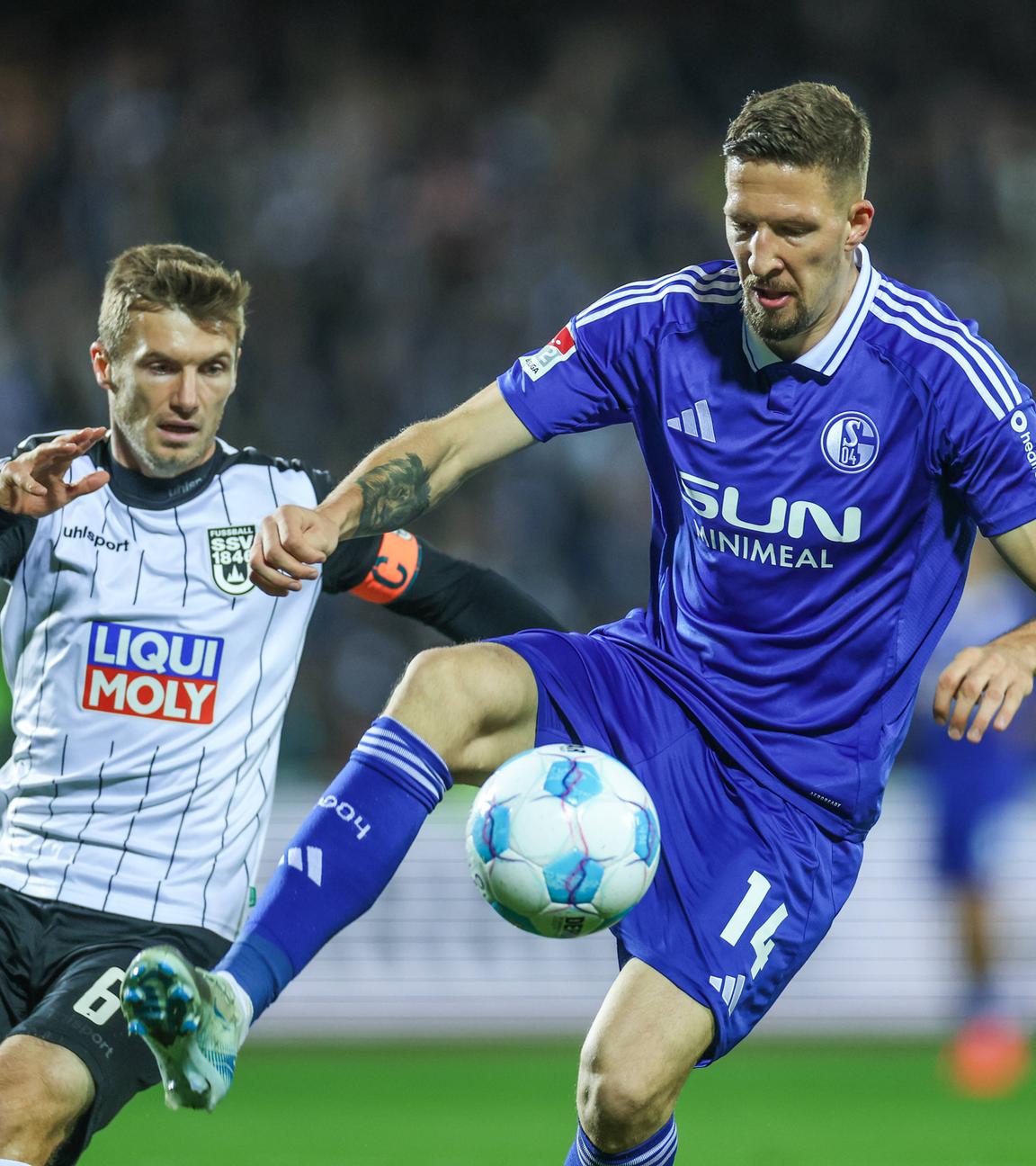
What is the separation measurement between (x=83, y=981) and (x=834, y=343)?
7.04 ft

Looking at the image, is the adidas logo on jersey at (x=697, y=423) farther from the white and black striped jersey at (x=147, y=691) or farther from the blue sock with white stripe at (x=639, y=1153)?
the blue sock with white stripe at (x=639, y=1153)

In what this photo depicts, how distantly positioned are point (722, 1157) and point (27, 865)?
3478mm

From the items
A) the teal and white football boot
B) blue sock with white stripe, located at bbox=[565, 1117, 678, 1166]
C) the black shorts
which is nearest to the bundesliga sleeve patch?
the black shorts

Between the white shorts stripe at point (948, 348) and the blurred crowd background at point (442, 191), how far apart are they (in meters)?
7.85

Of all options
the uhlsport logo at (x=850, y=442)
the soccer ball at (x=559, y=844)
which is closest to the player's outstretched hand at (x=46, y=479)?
the soccer ball at (x=559, y=844)

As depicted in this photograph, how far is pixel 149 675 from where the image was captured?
164 inches

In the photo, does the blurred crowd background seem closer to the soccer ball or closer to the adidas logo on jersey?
the adidas logo on jersey

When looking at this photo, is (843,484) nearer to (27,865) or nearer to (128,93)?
(27,865)

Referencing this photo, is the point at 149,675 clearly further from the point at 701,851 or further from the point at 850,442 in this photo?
the point at 850,442

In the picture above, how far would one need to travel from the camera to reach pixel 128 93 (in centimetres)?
1457

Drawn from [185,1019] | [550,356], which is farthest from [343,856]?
[550,356]

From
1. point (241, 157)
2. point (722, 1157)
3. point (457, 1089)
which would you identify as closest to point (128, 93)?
point (241, 157)

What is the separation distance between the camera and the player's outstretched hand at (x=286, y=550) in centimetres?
341

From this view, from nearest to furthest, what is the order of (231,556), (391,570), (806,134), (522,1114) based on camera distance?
(806,134)
(231,556)
(391,570)
(522,1114)
